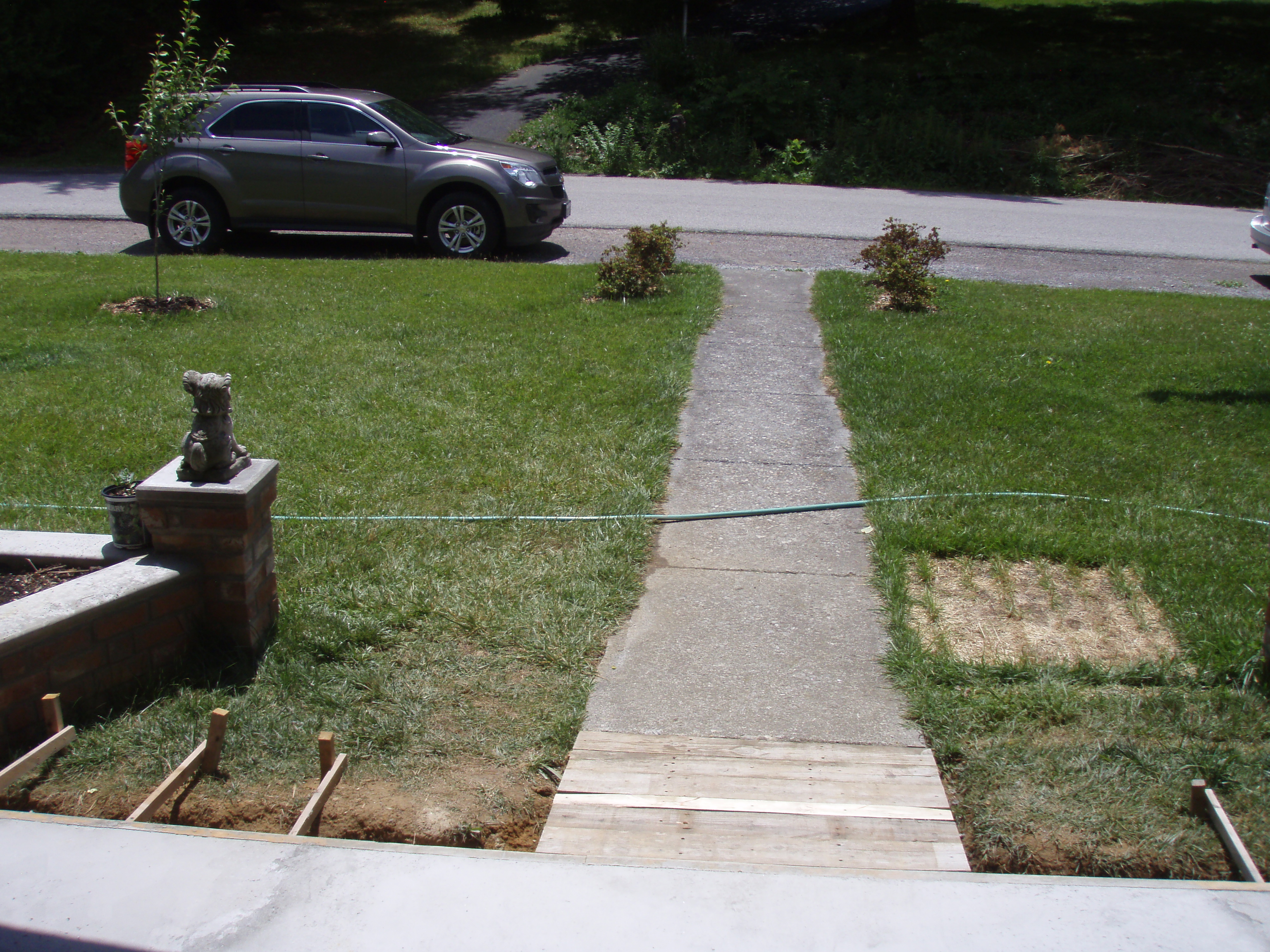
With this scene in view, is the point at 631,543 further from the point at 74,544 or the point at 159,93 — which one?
the point at 159,93

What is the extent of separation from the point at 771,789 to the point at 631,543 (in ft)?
6.08

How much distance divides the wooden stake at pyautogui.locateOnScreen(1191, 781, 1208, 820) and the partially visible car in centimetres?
1063

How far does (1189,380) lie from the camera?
7602 mm

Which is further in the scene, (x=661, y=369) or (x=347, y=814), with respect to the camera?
(x=661, y=369)

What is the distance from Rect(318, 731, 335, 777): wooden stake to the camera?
10.9ft

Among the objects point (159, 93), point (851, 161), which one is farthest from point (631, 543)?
point (851, 161)

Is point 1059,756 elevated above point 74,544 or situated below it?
below

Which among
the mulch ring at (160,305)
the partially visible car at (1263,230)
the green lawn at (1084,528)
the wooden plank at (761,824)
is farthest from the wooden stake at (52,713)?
the partially visible car at (1263,230)

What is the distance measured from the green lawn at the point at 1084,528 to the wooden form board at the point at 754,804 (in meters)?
0.21

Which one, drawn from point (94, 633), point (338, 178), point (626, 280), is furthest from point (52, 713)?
point (338, 178)

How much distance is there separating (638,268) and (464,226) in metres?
2.82

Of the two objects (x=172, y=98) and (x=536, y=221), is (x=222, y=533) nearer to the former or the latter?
(x=172, y=98)

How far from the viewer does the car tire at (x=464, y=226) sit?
11.6 metres

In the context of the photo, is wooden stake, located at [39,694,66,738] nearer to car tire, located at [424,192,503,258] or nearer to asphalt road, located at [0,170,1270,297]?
car tire, located at [424,192,503,258]
